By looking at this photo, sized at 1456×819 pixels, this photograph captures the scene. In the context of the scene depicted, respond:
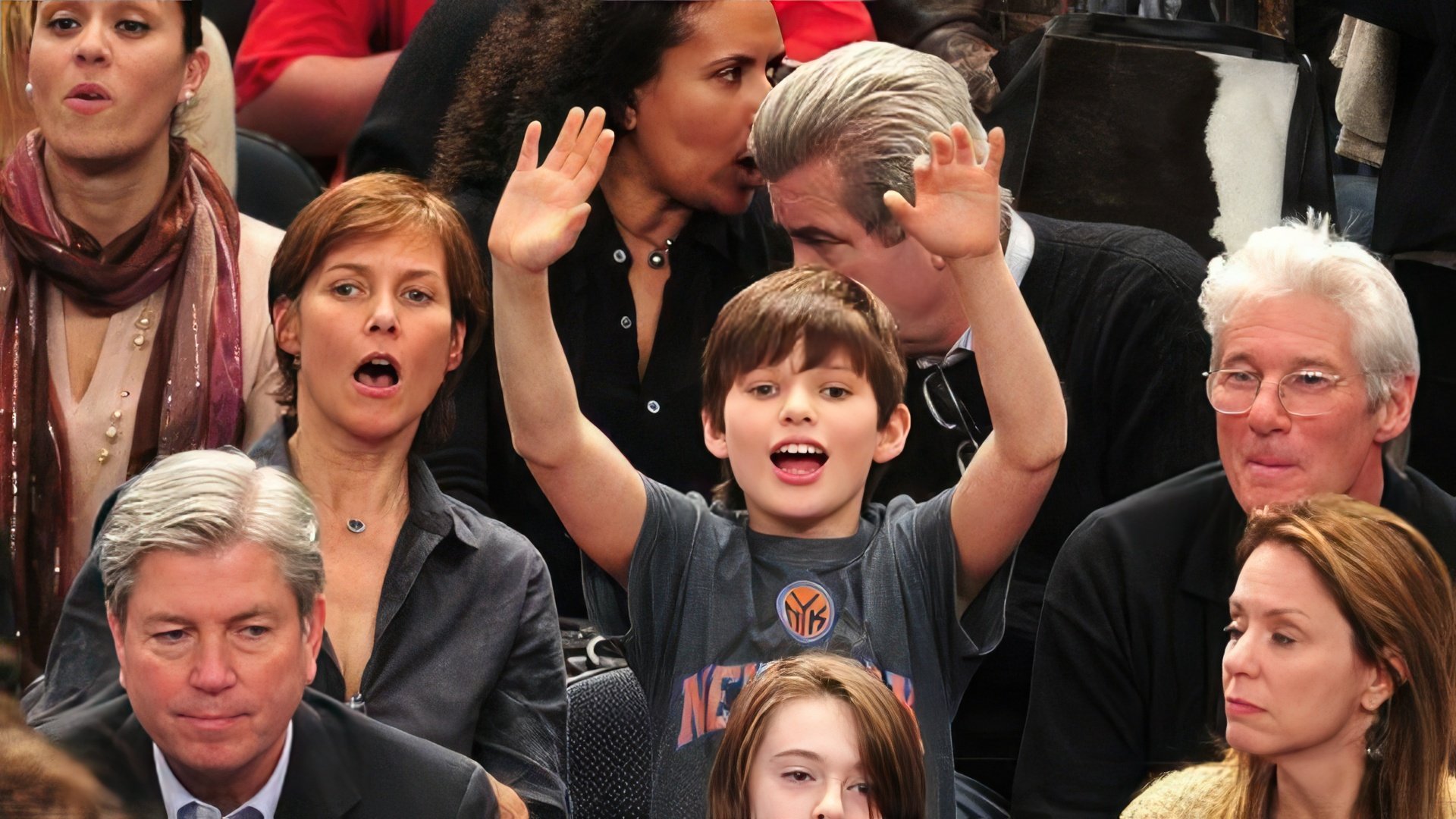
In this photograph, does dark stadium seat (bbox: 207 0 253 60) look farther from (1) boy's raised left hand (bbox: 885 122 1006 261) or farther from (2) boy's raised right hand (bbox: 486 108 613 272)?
(1) boy's raised left hand (bbox: 885 122 1006 261)

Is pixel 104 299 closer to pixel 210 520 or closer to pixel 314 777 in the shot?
pixel 210 520

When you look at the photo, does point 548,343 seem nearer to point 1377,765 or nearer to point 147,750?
point 147,750

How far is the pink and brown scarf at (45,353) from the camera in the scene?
2.41 meters

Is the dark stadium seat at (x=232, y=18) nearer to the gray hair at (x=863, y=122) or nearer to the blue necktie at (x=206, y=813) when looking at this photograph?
the gray hair at (x=863, y=122)

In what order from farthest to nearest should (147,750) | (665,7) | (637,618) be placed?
(665,7) < (637,618) < (147,750)

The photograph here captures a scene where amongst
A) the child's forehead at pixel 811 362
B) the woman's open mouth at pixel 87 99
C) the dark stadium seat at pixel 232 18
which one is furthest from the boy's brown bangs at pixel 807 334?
the dark stadium seat at pixel 232 18

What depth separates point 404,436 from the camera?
2336 millimetres

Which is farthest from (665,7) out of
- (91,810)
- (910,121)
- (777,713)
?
(91,810)

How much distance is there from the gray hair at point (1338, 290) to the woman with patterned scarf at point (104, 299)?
1.13 m

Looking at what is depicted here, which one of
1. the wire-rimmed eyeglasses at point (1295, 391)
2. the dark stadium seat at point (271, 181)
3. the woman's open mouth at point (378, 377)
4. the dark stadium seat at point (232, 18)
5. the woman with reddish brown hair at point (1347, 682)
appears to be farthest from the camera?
the dark stadium seat at point (232, 18)

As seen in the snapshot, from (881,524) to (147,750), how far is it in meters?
0.81

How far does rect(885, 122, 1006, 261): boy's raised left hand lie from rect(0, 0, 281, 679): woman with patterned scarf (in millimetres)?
777

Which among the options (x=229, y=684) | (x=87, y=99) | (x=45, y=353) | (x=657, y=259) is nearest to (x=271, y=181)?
(x=87, y=99)

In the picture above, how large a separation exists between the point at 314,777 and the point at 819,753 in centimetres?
50
